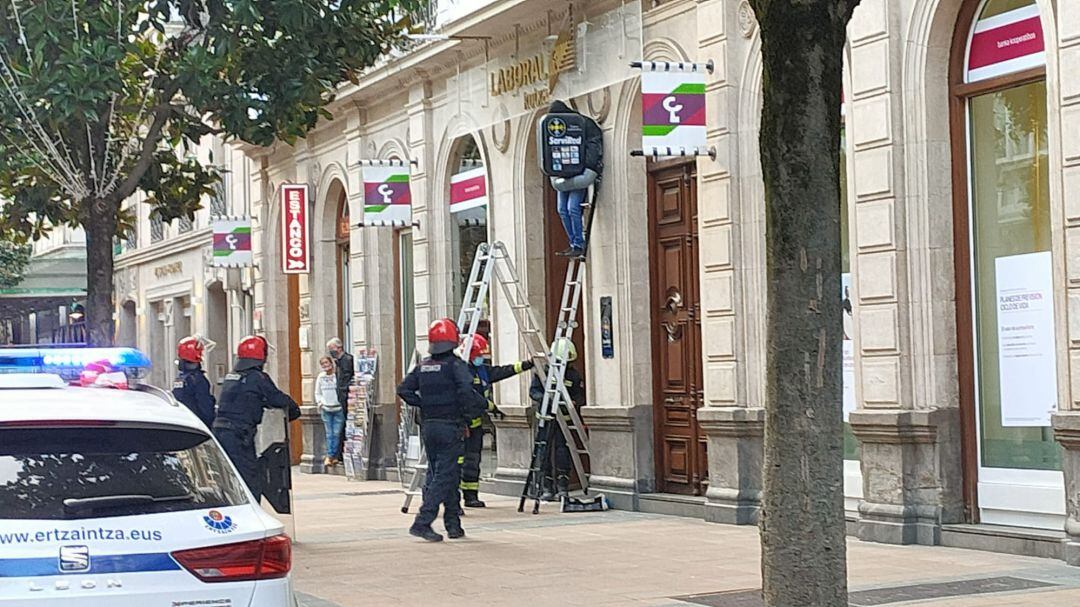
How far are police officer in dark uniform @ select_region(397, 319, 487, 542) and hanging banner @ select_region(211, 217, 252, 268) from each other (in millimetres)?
16162

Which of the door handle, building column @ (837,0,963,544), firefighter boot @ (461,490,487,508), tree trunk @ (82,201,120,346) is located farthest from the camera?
firefighter boot @ (461,490,487,508)

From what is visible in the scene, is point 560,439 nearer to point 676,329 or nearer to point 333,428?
point 676,329

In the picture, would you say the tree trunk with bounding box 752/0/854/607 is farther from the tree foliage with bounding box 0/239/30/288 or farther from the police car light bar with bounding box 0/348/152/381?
the tree foliage with bounding box 0/239/30/288

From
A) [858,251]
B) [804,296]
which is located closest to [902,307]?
[858,251]

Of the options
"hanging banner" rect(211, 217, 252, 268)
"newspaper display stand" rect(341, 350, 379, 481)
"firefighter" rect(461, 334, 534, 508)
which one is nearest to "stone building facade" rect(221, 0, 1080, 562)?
"firefighter" rect(461, 334, 534, 508)

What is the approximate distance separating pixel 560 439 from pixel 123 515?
485 inches

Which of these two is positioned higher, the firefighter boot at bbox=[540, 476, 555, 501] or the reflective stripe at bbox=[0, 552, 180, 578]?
the reflective stripe at bbox=[0, 552, 180, 578]

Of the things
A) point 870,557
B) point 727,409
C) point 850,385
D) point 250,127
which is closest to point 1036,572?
point 870,557

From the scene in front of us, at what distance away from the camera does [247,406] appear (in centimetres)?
1452

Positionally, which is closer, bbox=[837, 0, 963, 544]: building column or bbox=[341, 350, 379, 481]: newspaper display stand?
bbox=[837, 0, 963, 544]: building column

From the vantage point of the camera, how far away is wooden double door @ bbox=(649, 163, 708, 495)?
16.8 m

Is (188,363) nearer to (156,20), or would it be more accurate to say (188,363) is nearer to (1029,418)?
(156,20)

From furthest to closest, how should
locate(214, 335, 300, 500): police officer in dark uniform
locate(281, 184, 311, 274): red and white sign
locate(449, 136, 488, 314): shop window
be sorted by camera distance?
locate(281, 184, 311, 274): red and white sign, locate(449, 136, 488, 314): shop window, locate(214, 335, 300, 500): police officer in dark uniform

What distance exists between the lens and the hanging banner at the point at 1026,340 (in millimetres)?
12367
